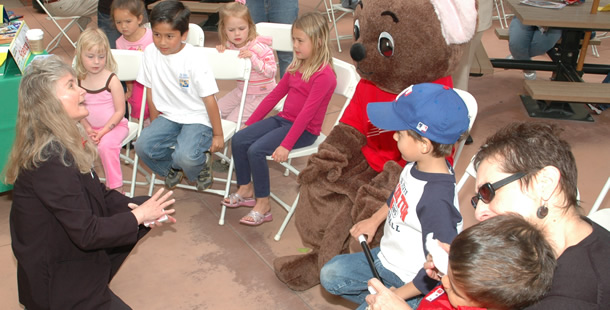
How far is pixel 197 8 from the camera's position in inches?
267

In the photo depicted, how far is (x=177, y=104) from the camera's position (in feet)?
11.9

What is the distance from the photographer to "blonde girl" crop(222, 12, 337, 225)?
129 inches

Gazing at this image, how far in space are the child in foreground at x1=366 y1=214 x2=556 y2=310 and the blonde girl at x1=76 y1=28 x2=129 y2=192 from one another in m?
2.56

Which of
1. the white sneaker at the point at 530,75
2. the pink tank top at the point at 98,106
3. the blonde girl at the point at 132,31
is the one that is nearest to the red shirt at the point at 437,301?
the pink tank top at the point at 98,106

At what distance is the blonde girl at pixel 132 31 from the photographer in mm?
4109

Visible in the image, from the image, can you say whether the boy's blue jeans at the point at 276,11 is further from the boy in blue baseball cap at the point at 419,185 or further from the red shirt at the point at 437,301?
the red shirt at the point at 437,301

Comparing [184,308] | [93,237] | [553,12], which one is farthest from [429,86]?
[553,12]

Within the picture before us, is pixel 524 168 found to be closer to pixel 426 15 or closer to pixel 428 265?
pixel 428 265

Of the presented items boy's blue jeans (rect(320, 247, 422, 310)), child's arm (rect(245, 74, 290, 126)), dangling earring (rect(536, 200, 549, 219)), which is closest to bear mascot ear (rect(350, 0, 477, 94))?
boy's blue jeans (rect(320, 247, 422, 310))

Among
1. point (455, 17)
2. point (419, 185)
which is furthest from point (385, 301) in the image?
point (455, 17)

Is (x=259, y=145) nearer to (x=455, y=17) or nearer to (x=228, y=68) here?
A: (x=228, y=68)

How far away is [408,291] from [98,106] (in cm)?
243

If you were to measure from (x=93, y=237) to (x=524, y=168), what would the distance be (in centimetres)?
164

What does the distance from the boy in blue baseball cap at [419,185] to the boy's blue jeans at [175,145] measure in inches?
57.6
